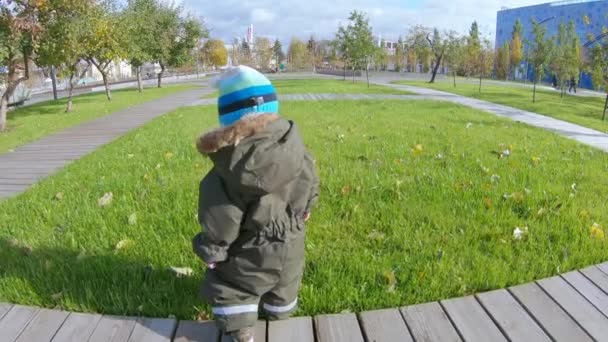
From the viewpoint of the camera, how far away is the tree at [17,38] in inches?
420

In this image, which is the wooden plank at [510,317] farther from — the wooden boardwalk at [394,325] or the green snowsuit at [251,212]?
the green snowsuit at [251,212]

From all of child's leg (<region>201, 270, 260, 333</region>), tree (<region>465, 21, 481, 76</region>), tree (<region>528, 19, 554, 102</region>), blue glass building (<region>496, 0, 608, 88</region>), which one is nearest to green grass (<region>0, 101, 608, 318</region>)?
child's leg (<region>201, 270, 260, 333</region>)

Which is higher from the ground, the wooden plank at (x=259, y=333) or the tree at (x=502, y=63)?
the tree at (x=502, y=63)

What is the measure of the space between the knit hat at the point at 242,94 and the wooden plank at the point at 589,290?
7.26 ft

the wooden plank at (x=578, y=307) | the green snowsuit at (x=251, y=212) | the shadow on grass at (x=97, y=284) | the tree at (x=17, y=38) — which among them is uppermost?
the tree at (x=17, y=38)

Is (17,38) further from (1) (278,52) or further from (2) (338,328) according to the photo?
(1) (278,52)

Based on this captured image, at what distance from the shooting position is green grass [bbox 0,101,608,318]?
277cm

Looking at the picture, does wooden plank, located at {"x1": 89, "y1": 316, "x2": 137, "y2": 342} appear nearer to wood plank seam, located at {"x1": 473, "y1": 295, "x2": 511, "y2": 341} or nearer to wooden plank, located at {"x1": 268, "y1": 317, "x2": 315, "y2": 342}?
wooden plank, located at {"x1": 268, "y1": 317, "x2": 315, "y2": 342}

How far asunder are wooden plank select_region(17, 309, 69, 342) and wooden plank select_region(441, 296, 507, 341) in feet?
7.08

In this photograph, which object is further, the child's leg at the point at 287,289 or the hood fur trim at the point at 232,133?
the child's leg at the point at 287,289

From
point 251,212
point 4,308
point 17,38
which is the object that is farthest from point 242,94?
point 17,38

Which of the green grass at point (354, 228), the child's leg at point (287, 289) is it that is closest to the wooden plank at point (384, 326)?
the green grass at point (354, 228)

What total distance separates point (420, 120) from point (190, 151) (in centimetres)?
564

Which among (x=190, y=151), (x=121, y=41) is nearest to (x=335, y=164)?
(x=190, y=151)
